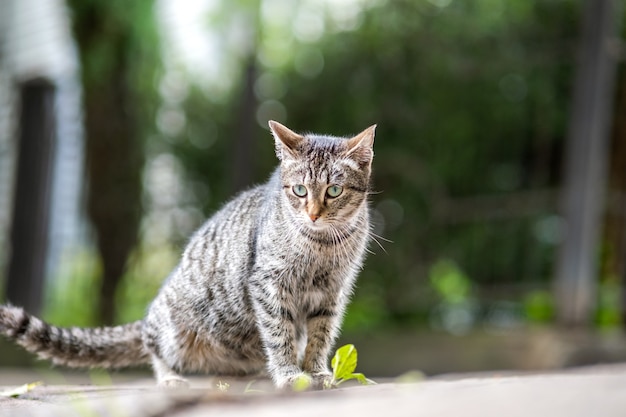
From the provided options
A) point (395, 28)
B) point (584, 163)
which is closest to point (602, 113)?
point (584, 163)

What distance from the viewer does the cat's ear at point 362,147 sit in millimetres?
2939

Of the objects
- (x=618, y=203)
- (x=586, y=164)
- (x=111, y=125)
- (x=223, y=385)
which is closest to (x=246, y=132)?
(x=111, y=125)

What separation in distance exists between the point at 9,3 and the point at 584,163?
5.66 meters

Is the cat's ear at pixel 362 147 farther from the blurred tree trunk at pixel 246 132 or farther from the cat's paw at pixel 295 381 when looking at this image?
the blurred tree trunk at pixel 246 132

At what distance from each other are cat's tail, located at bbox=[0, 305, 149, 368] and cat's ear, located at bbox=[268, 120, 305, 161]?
98 centimetres

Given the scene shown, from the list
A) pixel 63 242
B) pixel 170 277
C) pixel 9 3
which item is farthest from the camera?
pixel 9 3

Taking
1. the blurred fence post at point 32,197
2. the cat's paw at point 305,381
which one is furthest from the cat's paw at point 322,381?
the blurred fence post at point 32,197

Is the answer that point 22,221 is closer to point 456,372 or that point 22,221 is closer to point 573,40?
point 456,372

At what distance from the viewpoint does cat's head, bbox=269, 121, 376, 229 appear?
2.90m

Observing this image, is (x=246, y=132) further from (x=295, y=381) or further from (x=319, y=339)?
(x=295, y=381)

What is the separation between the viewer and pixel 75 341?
3096 millimetres

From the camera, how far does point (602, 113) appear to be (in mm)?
5562

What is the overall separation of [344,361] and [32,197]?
464 cm

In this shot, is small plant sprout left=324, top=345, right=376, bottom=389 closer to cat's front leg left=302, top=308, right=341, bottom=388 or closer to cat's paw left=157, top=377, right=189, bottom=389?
cat's front leg left=302, top=308, right=341, bottom=388
